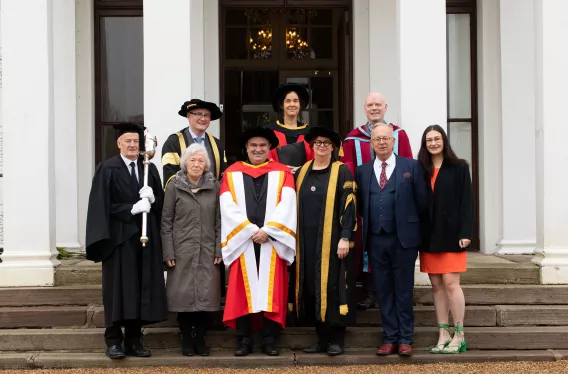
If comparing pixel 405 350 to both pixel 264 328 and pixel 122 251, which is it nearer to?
pixel 264 328

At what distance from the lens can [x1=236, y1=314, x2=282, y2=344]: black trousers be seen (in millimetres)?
6926

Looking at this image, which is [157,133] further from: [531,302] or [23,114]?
[531,302]

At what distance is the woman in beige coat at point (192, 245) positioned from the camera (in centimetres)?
678

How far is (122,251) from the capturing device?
6.76 meters

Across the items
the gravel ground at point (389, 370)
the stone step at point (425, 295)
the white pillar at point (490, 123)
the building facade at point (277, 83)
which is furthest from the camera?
the white pillar at point (490, 123)

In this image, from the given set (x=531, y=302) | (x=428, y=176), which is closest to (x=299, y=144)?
(x=428, y=176)

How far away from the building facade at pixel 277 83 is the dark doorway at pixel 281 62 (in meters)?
0.02

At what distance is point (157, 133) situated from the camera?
8.25 meters

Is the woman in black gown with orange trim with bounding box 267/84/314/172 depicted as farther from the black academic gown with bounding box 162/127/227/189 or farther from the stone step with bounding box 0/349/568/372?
the stone step with bounding box 0/349/568/372

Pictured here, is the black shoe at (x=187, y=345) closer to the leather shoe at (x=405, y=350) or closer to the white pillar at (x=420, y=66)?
the leather shoe at (x=405, y=350)

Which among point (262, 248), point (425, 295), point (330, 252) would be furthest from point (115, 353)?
point (425, 295)

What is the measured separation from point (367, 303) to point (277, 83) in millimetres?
5149

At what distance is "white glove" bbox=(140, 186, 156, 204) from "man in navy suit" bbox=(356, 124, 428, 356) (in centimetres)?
183

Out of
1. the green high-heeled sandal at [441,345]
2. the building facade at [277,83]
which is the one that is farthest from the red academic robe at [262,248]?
the building facade at [277,83]
